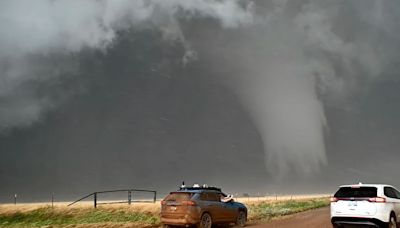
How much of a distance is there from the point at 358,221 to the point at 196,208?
7.30 meters

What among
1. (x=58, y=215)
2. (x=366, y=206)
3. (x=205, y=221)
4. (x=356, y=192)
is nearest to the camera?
(x=366, y=206)

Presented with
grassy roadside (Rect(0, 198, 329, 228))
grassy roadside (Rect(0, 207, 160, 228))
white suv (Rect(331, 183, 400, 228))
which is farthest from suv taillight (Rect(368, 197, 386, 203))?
grassy roadside (Rect(0, 207, 160, 228))

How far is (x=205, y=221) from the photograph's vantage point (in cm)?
2108

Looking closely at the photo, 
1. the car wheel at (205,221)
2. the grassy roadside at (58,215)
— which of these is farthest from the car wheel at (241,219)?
the grassy roadside at (58,215)

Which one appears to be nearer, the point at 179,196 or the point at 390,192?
the point at 390,192

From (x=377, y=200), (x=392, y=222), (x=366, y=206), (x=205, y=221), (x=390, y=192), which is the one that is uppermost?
(x=390, y=192)

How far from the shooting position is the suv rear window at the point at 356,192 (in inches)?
733

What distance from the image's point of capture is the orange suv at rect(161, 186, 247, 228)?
20.5 metres

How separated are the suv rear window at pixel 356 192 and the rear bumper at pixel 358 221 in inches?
39.0

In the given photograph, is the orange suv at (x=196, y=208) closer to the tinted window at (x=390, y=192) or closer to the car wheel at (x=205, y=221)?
the car wheel at (x=205, y=221)

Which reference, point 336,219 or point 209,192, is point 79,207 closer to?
point 209,192

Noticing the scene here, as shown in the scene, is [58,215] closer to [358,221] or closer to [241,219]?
[241,219]

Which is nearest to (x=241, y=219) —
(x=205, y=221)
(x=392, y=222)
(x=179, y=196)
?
(x=205, y=221)

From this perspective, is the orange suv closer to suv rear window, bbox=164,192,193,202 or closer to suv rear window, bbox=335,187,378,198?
suv rear window, bbox=164,192,193,202
